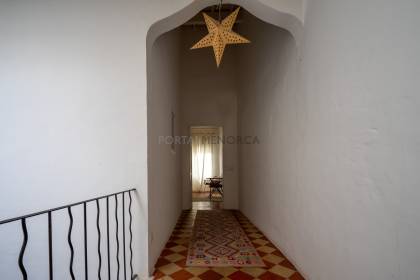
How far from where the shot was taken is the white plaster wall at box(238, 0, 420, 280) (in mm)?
1176

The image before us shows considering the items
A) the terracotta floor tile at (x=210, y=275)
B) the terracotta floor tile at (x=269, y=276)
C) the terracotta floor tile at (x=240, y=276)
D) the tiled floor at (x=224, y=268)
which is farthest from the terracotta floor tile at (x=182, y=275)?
the terracotta floor tile at (x=269, y=276)

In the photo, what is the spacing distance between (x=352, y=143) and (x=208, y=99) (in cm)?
483

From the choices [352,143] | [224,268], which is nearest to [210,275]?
[224,268]

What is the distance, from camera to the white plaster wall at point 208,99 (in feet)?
20.2

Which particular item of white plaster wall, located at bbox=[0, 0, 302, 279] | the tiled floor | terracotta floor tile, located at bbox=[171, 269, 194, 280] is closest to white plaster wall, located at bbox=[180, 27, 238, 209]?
the tiled floor

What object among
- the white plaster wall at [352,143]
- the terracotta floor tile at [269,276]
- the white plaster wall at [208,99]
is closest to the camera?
the white plaster wall at [352,143]

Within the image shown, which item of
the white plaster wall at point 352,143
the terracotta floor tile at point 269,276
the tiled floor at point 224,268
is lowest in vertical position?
the tiled floor at point 224,268

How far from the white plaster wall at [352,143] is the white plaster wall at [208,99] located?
3100 millimetres

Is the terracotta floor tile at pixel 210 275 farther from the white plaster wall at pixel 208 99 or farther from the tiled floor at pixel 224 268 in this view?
the white plaster wall at pixel 208 99

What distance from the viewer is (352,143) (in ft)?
5.30

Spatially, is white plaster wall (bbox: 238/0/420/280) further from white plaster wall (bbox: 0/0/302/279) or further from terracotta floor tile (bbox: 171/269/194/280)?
terracotta floor tile (bbox: 171/269/194/280)

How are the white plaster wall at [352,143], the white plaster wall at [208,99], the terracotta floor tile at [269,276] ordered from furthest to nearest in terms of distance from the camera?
the white plaster wall at [208,99] < the terracotta floor tile at [269,276] < the white plaster wall at [352,143]

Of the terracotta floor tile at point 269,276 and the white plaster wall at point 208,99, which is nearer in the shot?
the terracotta floor tile at point 269,276

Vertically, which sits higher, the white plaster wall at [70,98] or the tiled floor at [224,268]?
the white plaster wall at [70,98]
